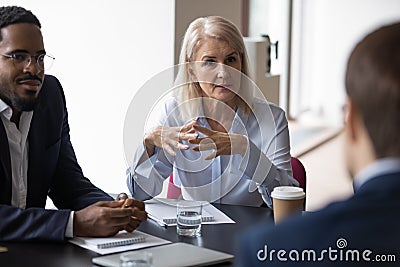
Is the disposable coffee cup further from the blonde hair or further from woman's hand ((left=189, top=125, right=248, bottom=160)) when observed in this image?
the blonde hair

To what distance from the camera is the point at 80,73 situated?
3.71m

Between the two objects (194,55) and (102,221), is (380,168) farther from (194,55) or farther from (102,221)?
(194,55)

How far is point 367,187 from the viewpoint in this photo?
39.1 inches

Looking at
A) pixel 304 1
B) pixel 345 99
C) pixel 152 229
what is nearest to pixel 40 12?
pixel 152 229

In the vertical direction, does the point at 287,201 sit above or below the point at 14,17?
below

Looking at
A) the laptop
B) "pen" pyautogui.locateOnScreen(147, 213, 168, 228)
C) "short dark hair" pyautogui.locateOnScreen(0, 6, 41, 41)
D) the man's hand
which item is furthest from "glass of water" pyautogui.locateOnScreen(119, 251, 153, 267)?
"short dark hair" pyautogui.locateOnScreen(0, 6, 41, 41)

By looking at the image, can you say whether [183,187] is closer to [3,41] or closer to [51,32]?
[3,41]

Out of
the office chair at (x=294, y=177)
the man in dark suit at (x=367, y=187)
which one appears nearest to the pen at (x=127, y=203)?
the office chair at (x=294, y=177)

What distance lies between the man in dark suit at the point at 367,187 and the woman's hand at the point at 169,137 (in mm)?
1109

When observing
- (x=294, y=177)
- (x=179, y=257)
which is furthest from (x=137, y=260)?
(x=294, y=177)

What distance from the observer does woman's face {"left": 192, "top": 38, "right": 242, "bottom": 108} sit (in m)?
2.46

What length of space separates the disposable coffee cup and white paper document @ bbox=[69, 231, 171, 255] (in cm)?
32

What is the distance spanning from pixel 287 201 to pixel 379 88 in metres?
1.01

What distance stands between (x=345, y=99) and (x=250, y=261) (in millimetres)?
268
